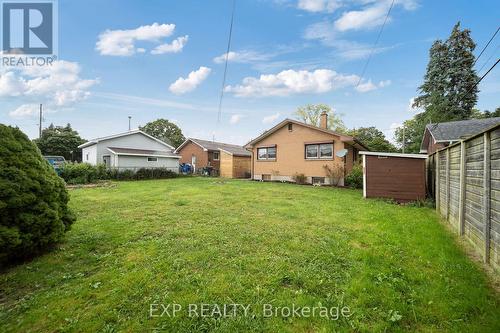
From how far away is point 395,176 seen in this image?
9.66 meters

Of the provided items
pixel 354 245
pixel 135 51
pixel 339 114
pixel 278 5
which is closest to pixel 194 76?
pixel 135 51

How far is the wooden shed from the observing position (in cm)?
912

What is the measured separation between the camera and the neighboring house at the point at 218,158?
23062 mm

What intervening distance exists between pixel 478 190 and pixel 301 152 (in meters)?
13.3

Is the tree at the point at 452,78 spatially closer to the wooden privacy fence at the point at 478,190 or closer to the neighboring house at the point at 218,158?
the neighboring house at the point at 218,158

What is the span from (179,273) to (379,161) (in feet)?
31.8

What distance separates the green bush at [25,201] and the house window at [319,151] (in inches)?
576

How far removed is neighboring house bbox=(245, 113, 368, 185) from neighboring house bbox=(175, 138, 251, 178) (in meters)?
3.53

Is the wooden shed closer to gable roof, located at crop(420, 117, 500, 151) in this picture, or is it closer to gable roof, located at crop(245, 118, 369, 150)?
gable roof, located at crop(245, 118, 369, 150)

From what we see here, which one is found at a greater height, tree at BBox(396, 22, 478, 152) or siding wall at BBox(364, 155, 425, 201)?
tree at BBox(396, 22, 478, 152)

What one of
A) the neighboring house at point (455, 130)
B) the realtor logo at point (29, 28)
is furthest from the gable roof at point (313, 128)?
the realtor logo at point (29, 28)

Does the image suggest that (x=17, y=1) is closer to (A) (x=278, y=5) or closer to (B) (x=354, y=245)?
(A) (x=278, y=5)

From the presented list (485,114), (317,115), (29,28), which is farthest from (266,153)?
(485,114)

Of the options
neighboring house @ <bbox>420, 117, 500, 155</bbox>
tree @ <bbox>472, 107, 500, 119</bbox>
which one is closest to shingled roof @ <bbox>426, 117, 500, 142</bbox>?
neighboring house @ <bbox>420, 117, 500, 155</bbox>
